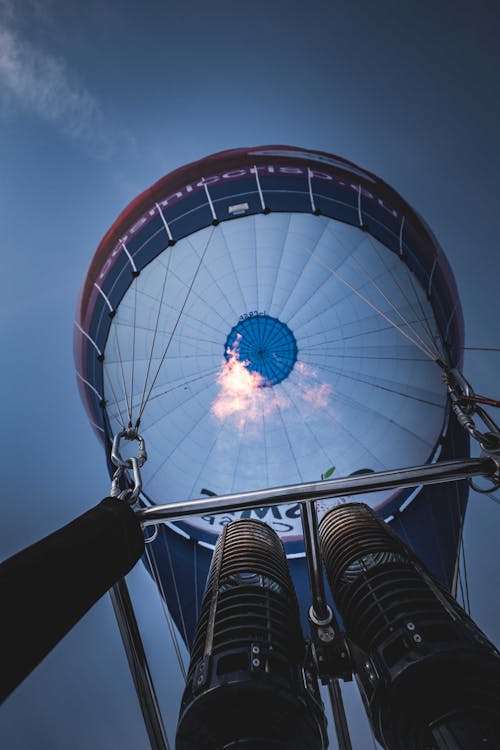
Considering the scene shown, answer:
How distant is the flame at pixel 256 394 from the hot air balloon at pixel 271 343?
1.4 inches

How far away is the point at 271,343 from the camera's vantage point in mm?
10055

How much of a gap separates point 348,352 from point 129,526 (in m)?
8.12

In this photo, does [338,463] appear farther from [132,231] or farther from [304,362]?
[132,231]

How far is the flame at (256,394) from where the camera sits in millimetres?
10266

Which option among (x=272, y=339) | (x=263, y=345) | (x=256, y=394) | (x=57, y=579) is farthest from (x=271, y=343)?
(x=57, y=579)

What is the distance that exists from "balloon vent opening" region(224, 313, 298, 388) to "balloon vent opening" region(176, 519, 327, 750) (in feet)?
21.4

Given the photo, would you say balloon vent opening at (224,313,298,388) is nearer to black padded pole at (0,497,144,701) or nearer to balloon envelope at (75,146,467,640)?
balloon envelope at (75,146,467,640)

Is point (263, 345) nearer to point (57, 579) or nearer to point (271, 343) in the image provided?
point (271, 343)

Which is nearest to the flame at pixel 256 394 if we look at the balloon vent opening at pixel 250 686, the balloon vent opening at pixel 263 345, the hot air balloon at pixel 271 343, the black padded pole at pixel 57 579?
the hot air balloon at pixel 271 343

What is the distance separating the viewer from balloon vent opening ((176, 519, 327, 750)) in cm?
292

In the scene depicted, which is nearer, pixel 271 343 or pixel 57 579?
pixel 57 579

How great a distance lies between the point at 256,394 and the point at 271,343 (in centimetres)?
135

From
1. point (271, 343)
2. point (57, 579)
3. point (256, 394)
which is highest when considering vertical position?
point (271, 343)

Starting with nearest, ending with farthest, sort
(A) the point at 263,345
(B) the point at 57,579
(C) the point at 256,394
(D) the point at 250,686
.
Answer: (B) the point at 57,579 < (D) the point at 250,686 < (A) the point at 263,345 < (C) the point at 256,394
